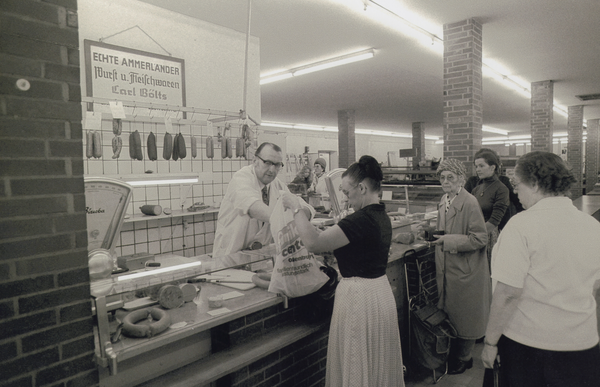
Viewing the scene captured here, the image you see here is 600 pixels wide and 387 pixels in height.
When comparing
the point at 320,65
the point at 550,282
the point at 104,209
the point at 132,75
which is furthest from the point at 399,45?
the point at 104,209

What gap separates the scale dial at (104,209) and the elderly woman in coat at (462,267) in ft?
8.40

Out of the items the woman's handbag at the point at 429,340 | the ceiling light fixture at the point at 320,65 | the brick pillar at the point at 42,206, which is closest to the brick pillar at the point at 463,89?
the ceiling light fixture at the point at 320,65

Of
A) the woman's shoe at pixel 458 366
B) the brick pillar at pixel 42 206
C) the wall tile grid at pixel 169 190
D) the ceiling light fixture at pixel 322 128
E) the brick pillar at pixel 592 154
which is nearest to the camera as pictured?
the brick pillar at pixel 42 206

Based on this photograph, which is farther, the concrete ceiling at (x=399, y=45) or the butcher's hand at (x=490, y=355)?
the concrete ceiling at (x=399, y=45)

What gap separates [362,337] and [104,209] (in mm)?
1589

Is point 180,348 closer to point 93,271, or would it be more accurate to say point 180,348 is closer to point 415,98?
point 93,271

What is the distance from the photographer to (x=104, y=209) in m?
2.25

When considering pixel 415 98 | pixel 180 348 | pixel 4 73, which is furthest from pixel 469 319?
pixel 415 98

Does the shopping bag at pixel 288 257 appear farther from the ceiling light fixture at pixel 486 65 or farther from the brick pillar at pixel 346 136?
the brick pillar at pixel 346 136

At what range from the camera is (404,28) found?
6379 mm

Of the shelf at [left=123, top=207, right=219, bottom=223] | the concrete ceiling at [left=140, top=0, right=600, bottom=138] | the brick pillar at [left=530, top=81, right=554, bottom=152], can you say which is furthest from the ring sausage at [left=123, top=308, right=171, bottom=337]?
the brick pillar at [left=530, top=81, right=554, bottom=152]

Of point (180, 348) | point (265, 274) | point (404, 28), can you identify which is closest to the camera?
point (180, 348)

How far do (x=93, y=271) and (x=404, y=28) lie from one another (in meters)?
5.94

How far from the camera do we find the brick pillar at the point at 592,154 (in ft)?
56.4
